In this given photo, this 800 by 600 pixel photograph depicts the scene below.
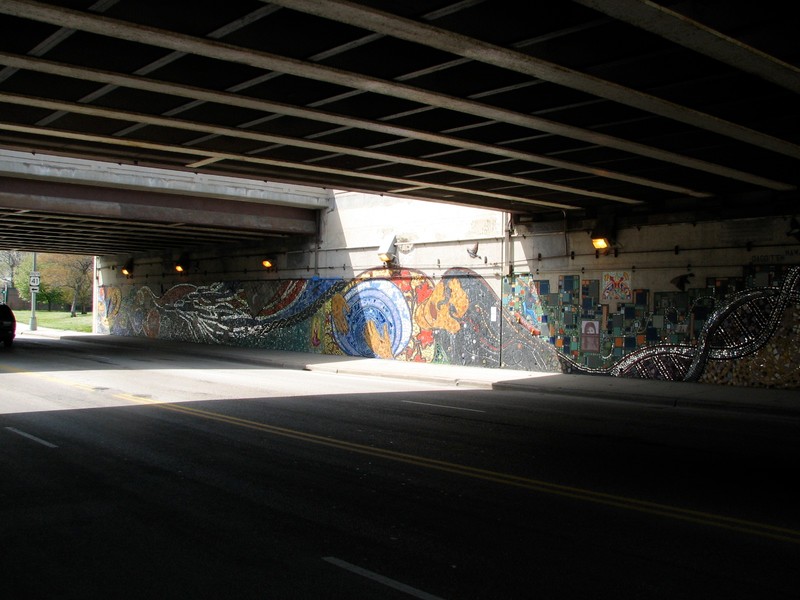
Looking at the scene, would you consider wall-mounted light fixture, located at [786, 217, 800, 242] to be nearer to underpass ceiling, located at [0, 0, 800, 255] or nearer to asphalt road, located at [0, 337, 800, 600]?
underpass ceiling, located at [0, 0, 800, 255]

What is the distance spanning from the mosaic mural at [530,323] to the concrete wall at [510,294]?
0.04 m

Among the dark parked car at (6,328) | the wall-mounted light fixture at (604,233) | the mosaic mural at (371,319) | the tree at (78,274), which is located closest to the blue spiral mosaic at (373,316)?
the mosaic mural at (371,319)

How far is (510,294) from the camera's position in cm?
2175

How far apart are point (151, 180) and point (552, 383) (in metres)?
13.6

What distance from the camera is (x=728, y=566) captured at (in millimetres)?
5328

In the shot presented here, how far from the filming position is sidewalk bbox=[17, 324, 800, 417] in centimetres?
1505

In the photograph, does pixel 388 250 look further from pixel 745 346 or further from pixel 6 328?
pixel 6 328

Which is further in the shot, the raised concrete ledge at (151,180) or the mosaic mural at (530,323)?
the raised concrete ledge at (151,180)

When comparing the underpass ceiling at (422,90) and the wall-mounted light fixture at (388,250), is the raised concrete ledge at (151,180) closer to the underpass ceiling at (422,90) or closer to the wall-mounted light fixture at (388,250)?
the wall-mounted light fixture at (388,250)

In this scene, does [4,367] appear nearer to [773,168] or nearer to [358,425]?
[358,425]

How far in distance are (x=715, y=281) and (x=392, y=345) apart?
35.4 ft

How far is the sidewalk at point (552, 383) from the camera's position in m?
15.0

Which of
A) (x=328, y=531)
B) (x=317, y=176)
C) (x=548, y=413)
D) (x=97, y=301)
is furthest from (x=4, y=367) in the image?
(x=97, y=301)

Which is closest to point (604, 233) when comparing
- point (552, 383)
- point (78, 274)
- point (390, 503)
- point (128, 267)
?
point (552, 383)
